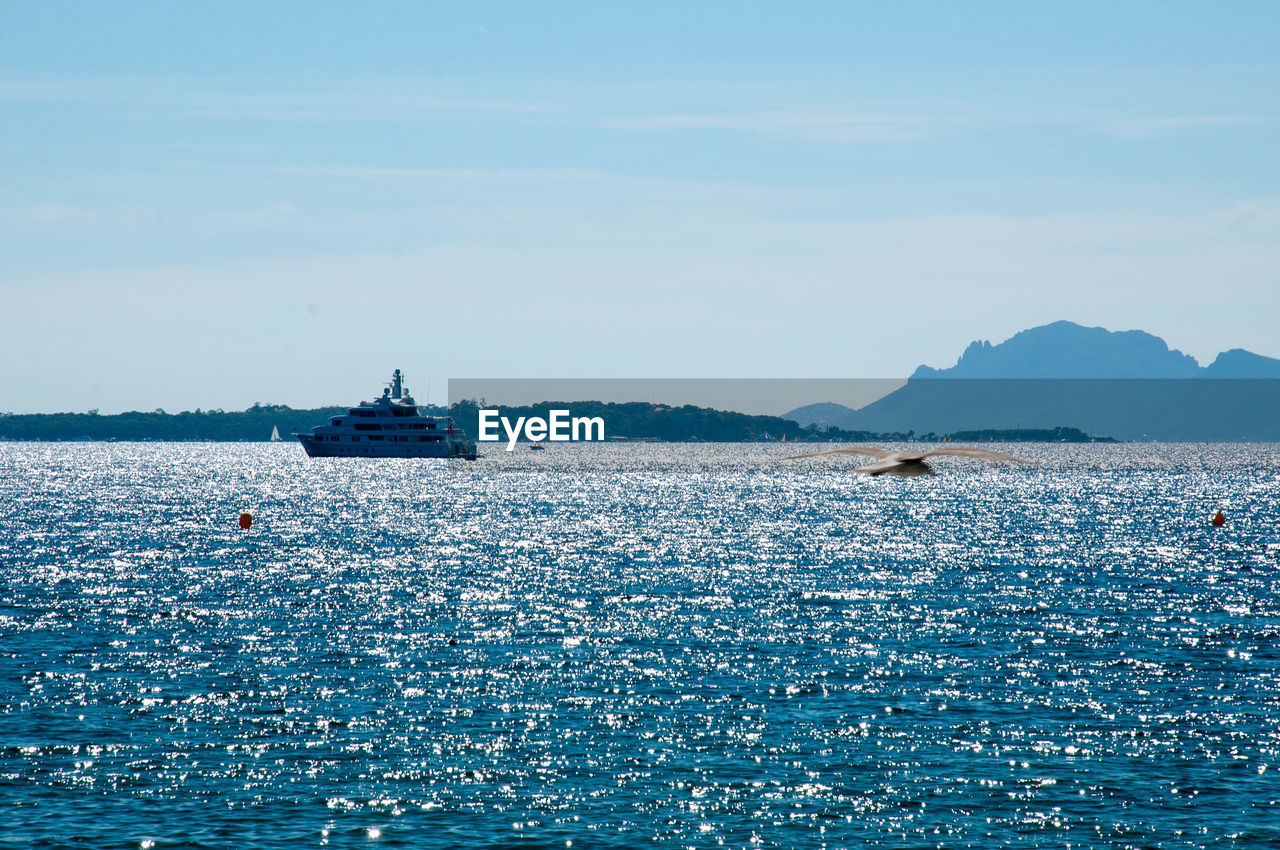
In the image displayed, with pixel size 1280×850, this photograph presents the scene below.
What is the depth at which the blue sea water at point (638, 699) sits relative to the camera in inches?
1136

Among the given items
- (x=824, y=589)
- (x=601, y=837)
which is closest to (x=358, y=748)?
(x=601, y=837)

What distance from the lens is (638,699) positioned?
40312 millimetres

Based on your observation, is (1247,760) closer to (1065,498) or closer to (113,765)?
(113,765)

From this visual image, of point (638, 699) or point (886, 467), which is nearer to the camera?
point (638, 699)

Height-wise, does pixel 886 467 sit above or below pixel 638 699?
above

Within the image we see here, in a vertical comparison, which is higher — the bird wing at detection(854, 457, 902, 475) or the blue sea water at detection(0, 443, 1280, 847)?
the bird wing at detection(854, 457, 902, 475)

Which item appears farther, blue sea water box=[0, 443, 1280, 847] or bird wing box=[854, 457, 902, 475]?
bird wing box=[854, 457, 902, 475]

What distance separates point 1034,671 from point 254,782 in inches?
1111

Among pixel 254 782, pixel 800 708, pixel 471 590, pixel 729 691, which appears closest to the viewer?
pixel 254 782

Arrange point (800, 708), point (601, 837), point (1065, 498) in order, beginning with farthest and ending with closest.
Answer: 1. point (1065, 498)
2. point (800, 708)
3. point (601, 837)

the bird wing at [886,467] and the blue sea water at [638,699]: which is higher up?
the bird wing at [886,467]

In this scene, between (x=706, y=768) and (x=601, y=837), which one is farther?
(x=706, y=768)

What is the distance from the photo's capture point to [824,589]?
224 feet

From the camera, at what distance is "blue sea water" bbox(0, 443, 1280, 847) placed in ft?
94.7
